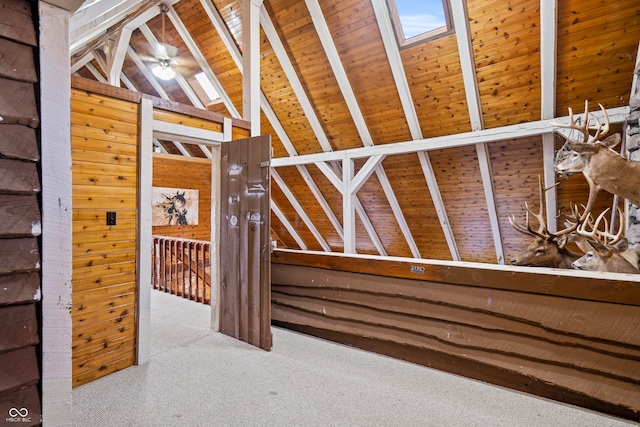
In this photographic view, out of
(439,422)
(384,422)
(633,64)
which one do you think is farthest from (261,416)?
(633,64)

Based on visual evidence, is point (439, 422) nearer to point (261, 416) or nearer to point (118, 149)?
point (261, 416)

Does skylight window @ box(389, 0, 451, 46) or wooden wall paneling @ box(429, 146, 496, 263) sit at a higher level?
skylight window @ box(389, 0, 451, 46)

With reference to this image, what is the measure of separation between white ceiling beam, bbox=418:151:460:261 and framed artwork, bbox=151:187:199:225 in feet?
18.5

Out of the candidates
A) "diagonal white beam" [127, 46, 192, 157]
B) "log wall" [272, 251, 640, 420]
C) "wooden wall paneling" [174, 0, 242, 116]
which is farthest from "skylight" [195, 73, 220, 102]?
"log wall" [272, 251, 640, 420]

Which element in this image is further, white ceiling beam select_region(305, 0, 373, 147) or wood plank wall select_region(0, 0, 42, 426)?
white ceiling beam select_region(305, 0, 373, 147)

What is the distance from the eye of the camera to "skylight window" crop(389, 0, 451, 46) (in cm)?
374

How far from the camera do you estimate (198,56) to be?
18.8 ft

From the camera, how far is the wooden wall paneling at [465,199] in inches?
196

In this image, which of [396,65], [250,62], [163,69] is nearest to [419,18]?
[396,65]

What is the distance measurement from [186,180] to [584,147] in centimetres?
768

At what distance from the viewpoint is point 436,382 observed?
8.12ft

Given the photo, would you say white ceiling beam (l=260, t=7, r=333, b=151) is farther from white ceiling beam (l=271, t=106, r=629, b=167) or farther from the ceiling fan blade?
the ceiling fan blade

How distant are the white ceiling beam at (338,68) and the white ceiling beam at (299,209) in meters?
2.59

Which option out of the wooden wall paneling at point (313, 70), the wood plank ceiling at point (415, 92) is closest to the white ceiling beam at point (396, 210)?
the wood plank ceiling at point (415, 92)
